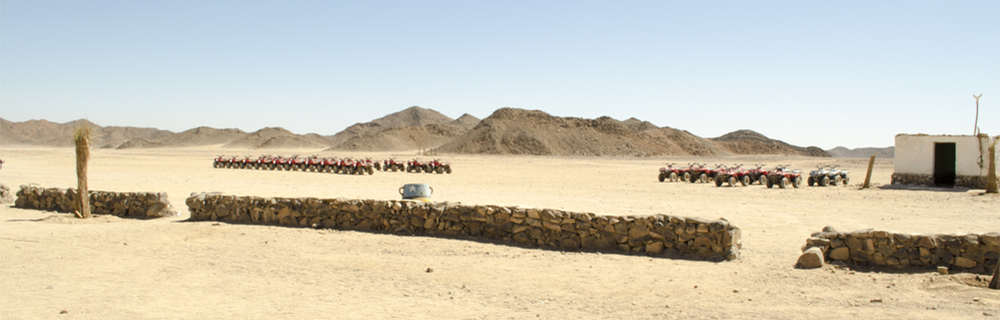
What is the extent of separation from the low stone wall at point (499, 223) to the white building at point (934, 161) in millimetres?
20768

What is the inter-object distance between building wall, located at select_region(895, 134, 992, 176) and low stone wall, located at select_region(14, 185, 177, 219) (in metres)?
27.2

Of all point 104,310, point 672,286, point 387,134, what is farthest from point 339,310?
point 387,134

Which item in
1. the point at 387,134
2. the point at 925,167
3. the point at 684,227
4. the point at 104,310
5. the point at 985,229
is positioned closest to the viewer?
the point at 104,310

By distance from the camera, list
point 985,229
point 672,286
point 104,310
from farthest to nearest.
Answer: point 985,229
point 672,286
point 104,310

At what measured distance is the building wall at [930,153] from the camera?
23297 mm

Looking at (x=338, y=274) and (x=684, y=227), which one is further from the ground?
(x=684, y=227)

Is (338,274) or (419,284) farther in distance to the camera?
(338,274)

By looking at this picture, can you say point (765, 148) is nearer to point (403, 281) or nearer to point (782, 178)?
point (782, 178)

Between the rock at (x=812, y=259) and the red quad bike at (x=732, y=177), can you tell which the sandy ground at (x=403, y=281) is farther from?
the red quad bike at (x=732, y=177)

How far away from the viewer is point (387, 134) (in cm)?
14875

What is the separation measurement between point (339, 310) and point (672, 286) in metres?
4.01

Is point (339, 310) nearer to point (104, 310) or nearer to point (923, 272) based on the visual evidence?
point (104, 310)

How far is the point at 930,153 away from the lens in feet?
79.9

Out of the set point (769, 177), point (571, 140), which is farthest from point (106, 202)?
point (571, 140)
